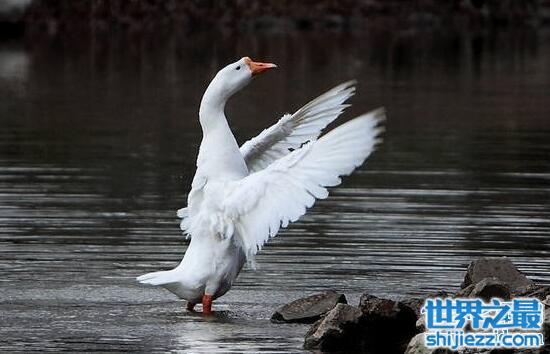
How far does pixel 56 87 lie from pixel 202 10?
33.1 m

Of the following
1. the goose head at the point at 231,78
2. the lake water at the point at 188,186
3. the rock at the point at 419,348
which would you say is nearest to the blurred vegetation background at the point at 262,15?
the lake water at the point at 188,186

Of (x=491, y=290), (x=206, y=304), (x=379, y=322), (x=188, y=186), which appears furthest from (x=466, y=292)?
(x=188, y=186)

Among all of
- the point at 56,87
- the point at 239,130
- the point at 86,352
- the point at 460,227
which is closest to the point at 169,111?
the point at 239,130

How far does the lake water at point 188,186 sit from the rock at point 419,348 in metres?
0.83

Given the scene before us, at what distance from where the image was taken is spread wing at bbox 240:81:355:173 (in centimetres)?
1328

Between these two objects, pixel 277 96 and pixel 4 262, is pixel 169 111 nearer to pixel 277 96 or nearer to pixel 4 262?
pixel 277 96

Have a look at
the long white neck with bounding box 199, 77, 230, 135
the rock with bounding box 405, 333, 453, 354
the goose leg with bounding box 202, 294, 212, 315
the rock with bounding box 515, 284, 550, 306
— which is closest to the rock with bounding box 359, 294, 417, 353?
the rock with bounding box 405, 333, 453, 354

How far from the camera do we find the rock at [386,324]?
11.0 meters

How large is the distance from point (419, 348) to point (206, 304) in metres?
2.28

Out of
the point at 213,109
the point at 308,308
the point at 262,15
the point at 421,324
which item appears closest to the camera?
the point at 421,324

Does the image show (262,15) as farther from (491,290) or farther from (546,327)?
(546,327)

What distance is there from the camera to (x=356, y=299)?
12.4 metres

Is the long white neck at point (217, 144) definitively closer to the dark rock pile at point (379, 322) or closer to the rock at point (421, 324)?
the dark rock pile at point (379, 322)

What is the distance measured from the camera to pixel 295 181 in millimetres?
11430
